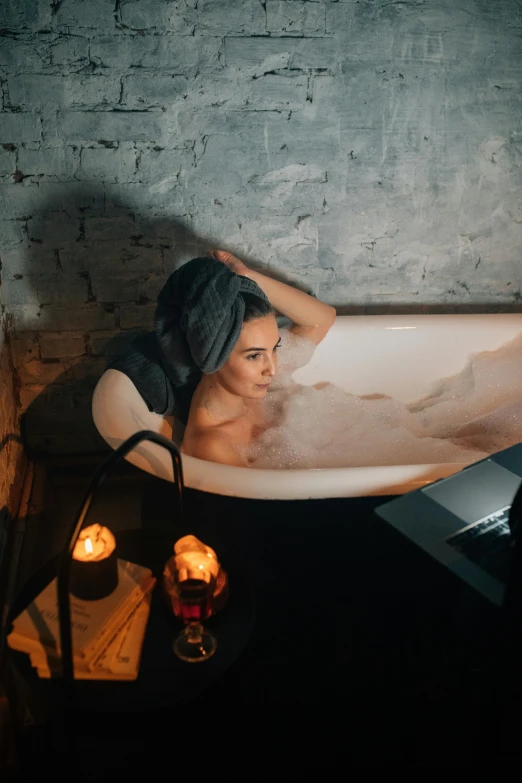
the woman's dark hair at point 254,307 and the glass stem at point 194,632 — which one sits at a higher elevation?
the woman's dark hair at point 254,307

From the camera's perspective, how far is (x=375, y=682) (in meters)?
1.42

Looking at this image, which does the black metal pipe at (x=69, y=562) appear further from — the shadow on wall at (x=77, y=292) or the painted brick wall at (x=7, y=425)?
the shadow on wall at (x=77, y=292)

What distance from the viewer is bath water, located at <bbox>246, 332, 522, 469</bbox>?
5.94 ft

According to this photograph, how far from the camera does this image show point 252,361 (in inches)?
62.7

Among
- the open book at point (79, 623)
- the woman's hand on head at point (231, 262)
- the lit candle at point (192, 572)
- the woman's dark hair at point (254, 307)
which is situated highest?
the woman's hand on head at point (231, 262)

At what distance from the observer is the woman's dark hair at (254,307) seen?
1.56 meters

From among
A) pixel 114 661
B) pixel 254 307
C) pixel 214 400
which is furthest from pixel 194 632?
pixel 254 307

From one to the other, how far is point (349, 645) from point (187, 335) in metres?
0.83

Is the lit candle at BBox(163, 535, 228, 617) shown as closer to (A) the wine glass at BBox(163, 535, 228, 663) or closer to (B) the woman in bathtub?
(A) the wine glass at BBox(163, 535, 228, 663)

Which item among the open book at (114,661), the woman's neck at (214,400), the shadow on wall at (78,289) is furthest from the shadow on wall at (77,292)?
the open book at (114,661)

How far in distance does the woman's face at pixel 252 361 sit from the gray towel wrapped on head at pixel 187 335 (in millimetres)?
48

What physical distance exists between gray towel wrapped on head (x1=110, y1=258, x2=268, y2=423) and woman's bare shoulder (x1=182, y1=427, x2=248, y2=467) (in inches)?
6.6

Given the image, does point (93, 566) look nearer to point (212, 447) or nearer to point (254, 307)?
point (212, 447)

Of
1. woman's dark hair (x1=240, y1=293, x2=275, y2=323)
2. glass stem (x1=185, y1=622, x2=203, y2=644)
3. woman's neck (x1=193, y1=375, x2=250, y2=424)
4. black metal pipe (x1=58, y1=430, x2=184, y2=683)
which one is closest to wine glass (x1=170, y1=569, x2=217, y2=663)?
A: glass stem (x1=185, y1=622, x2=203, y2=644)
